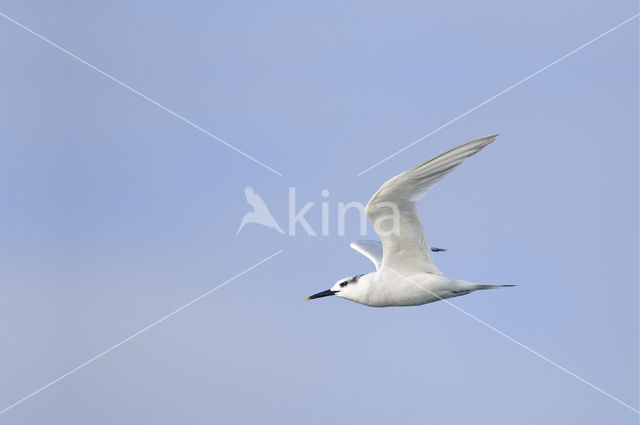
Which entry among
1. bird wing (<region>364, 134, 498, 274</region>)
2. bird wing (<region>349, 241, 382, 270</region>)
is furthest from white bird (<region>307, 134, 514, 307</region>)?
bird wing (<region>349, 241, 382, 270</region>)

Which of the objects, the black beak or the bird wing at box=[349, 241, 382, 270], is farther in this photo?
the bird wing at box=[349, 241, 382, 270]

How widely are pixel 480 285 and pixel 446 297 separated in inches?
26.2

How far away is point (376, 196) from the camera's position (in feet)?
49.0

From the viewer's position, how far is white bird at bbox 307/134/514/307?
14.6 metres

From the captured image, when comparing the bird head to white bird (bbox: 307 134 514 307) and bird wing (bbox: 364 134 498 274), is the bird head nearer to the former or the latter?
white bird (bbox: 307 134 514 307)

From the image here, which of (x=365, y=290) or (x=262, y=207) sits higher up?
(x=262, y=207)

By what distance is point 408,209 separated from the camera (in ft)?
49.8

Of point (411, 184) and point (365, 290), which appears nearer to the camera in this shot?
point (411, 184)

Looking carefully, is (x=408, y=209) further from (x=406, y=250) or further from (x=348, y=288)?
(x=348, y=288)

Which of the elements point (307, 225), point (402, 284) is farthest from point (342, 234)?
point (402, 284)

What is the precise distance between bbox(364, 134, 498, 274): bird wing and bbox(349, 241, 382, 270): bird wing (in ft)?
5.03

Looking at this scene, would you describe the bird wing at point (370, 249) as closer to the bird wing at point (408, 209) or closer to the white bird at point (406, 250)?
the white bird at point (406, 250)

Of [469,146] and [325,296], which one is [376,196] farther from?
[325,296]

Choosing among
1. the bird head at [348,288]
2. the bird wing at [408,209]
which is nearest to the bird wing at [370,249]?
the bird head at [348,288]
